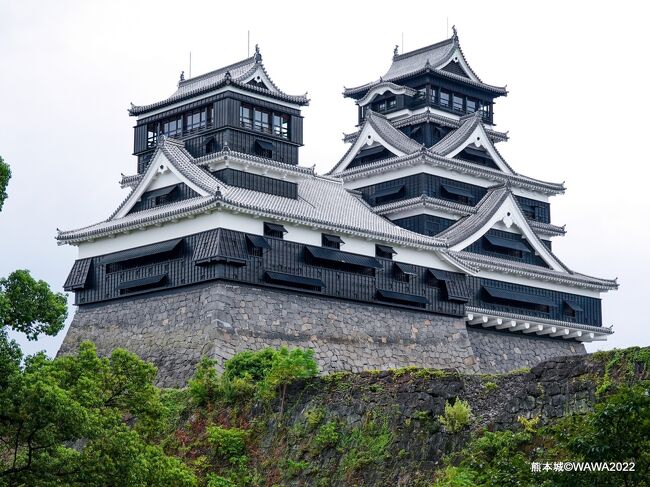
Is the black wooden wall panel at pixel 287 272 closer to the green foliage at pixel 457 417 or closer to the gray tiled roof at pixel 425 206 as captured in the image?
the gray tiled roof at pixel 425 206

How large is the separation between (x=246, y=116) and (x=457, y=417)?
22.0m

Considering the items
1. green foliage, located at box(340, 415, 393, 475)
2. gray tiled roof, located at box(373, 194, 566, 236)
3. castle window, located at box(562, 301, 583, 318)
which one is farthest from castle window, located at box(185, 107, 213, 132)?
green foliage, located at box(340, 415, 393, 475)

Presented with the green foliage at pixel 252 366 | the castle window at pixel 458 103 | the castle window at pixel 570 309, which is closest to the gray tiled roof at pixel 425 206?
the castle window at pixel 570 309

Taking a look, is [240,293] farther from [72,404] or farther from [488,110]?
[488,110]

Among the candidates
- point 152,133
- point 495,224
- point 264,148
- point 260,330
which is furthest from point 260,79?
point 495,224

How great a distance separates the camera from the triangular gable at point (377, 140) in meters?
55.6

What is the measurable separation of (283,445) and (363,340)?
1346cm

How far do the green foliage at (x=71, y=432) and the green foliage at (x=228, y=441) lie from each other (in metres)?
5.46

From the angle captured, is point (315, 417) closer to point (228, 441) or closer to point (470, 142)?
point (228, 441)

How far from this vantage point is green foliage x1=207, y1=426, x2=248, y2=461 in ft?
109

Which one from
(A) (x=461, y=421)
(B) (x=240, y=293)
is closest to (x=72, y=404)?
(A) (x=461, y=421)

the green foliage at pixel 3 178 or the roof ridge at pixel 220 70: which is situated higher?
the roof ridge at pixel 220 70

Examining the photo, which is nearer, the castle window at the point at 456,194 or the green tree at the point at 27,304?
the green tree at the point at 27,304

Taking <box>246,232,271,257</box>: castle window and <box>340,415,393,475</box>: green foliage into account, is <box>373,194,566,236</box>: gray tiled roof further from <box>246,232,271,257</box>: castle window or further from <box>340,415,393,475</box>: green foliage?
<box>340,415,393,475</box>: green foliage
